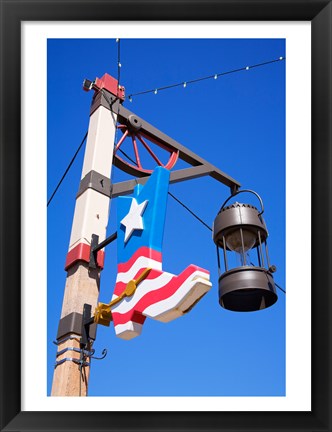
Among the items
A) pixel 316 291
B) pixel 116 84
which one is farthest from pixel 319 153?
pixel 116 84

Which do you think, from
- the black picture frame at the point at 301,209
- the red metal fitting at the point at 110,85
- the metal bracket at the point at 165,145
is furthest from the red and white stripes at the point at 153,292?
the red metal fitting at the point at 110,85

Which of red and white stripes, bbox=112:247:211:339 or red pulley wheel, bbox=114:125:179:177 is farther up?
red pulley wheel, bbox=114:125:179:177

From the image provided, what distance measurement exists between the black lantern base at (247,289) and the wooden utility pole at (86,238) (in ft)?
2.26

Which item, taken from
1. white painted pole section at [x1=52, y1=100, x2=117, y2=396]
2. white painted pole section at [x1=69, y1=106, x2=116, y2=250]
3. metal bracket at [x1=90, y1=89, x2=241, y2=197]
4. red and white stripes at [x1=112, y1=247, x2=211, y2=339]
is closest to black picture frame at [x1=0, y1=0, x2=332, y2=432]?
red and white stripes at [x1=112, y1=247, x2=211, y2=339]

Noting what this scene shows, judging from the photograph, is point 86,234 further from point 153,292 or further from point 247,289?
point 247,289

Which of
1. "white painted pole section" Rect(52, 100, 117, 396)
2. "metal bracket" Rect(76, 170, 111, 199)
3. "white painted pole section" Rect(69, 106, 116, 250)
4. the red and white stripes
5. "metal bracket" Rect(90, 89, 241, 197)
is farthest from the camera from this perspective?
"metal bracket" Rect(90, 89, 241, 197)

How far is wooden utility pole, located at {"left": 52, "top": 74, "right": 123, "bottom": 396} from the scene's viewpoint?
3.73 metres

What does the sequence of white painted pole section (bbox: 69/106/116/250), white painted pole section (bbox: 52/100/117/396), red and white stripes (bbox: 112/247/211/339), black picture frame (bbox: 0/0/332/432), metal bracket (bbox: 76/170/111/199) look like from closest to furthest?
black picture frame (bbox: 0/0/332/432)
red and white stripes (bbox: 112/247/211/339)
white painted pole section (bbox: 52/100/117/396)
white painted pole section (bbox: 69/106/116/250)
metal bracket (bbox: 76/170/111/199)

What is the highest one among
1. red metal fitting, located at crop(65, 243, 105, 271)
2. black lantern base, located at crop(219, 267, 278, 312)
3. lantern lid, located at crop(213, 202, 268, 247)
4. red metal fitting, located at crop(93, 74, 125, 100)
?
red metal fitting, located at crop(93, 74, 125, 100)

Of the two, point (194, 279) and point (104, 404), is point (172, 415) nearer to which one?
point (104, 404)

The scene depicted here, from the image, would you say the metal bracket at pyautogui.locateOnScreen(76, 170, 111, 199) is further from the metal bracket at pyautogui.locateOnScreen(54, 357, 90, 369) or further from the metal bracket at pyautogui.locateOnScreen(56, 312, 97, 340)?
the metal bracket at pyautogui.locateOnScreen(54, 357, 90, 369)

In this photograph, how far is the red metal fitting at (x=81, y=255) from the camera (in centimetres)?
397

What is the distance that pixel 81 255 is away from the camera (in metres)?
3.96

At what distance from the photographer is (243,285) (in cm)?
374
